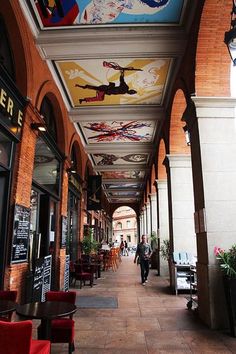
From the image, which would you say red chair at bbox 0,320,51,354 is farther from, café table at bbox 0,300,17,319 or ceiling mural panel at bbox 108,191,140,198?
ceiling mural panel at bbox 108,191,140,198

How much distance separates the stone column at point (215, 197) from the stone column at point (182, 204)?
267 cm

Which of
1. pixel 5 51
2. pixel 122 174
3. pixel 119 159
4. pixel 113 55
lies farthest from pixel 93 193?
pixel 5 51

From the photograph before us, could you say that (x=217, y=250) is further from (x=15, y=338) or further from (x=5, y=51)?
(x=5, y=51)

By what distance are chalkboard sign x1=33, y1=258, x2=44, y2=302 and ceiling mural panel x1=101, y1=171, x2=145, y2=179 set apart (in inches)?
457

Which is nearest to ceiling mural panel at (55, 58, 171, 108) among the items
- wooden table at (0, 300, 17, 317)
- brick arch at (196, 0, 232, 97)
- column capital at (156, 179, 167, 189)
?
brick arch at (196, 0, 232, 97)

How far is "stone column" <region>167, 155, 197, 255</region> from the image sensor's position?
25.1 ft

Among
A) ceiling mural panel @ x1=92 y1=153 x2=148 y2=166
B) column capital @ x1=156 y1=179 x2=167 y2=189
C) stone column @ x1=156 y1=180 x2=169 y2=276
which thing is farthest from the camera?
ceiling mural panel @ x1=92 y1=153 x2=148 y2=166

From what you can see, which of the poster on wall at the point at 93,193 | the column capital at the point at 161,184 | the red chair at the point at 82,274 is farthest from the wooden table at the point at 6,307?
the poster on wall at the point at 93,193

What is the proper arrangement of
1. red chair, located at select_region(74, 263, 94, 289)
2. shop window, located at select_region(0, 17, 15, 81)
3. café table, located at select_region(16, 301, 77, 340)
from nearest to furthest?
café table, located at select_region(16, 301, 77, 340), shop window, located at select_region(0, 17, 15, 81), red chair, located at select_region(74, 263, 94, 289)

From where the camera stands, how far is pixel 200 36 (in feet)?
15.8

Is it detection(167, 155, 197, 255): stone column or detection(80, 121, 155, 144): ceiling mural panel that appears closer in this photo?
detection(167, 155, 197, 255): stone column

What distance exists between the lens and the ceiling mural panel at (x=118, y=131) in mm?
9852

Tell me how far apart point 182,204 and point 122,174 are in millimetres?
9823

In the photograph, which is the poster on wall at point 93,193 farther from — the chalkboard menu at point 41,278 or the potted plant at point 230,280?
the potted plant at point 230,280
